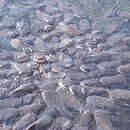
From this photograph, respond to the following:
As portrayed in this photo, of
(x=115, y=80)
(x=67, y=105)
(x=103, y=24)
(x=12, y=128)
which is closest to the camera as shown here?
(x=12, y=128)

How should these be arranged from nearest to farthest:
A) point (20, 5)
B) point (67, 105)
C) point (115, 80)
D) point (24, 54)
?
point (67, 105)
point (115, 80)
point (24, 54)
point (20, 5)

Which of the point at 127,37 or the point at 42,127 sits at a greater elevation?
the point at 127,37

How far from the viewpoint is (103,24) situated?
14.7 feet

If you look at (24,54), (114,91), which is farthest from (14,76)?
(114,91)

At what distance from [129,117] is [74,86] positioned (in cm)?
62

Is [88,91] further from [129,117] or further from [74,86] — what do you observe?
[129,117]

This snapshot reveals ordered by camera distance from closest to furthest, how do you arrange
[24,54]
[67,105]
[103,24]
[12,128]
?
[12,128]
[67,105]
[24,54]
[103,24]

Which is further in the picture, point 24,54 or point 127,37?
point 127,37

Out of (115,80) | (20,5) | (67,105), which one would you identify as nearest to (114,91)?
(115,80)

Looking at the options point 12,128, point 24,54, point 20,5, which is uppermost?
point 20,5

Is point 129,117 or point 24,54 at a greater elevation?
point 24,54

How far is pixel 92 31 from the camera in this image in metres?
4.32

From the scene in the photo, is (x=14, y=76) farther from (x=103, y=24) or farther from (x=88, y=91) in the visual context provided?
(x=103, y=24)

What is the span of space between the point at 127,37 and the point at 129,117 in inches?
54.6
